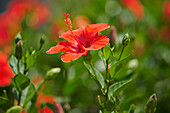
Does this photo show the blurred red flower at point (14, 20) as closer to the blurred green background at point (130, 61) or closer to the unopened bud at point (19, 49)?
the blurred green background at point (130, 61)

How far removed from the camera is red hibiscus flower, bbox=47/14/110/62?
915 mm

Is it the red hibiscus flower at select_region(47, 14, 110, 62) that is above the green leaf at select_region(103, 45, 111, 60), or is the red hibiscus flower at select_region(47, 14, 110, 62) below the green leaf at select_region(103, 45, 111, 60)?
above

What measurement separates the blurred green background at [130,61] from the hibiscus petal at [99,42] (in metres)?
0.29

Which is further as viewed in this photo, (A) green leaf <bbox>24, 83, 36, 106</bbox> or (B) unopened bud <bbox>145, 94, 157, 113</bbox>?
(A) green leaf <bbox>24, 83, 36, 106</bbox>

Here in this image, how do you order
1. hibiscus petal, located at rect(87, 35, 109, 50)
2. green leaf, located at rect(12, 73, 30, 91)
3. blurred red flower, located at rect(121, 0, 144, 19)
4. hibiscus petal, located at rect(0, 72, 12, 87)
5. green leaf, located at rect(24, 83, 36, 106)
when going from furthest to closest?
blurred red flower, located at rect(121, 0, 144, 19) → hibiscus petal, located at rect(0, 72, 12, 87) → green leaf, located at rect(24, 83, 36, 106) → green leaf, located at rect(12, 73, 30, 91) → hibiscus petal, located at rect(87, 35, 109, 50)

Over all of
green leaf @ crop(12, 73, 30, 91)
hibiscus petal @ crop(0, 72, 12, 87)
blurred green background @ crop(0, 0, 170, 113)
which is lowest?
blurred green background @ crop(0, 0, 170, 113)

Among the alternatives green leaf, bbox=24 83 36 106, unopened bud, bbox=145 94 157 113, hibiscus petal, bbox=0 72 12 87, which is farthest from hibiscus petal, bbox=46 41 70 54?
hibiscus petal, bbox=0 72 12 87

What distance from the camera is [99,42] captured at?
3.00 feet

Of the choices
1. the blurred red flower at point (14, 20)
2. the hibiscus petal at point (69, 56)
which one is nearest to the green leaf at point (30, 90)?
the hibiscus petal at point (69, 56)

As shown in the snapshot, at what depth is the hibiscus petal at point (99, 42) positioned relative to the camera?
893 millimetres

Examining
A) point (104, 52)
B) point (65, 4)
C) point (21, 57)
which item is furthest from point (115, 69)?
point (65, 4)

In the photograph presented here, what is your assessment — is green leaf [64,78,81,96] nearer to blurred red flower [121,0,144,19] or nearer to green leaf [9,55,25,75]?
green leaf [9,55,25,75]

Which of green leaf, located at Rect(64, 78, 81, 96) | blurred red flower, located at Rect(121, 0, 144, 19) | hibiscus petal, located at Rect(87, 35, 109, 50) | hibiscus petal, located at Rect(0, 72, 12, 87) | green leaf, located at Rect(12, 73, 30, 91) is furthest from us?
blurred red flower, located at Rect(121, 0, 144, 19)

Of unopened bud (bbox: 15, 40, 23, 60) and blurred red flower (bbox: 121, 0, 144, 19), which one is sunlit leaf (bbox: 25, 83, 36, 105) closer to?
unopened bud (bbox: 15, 40, 23, 60)
